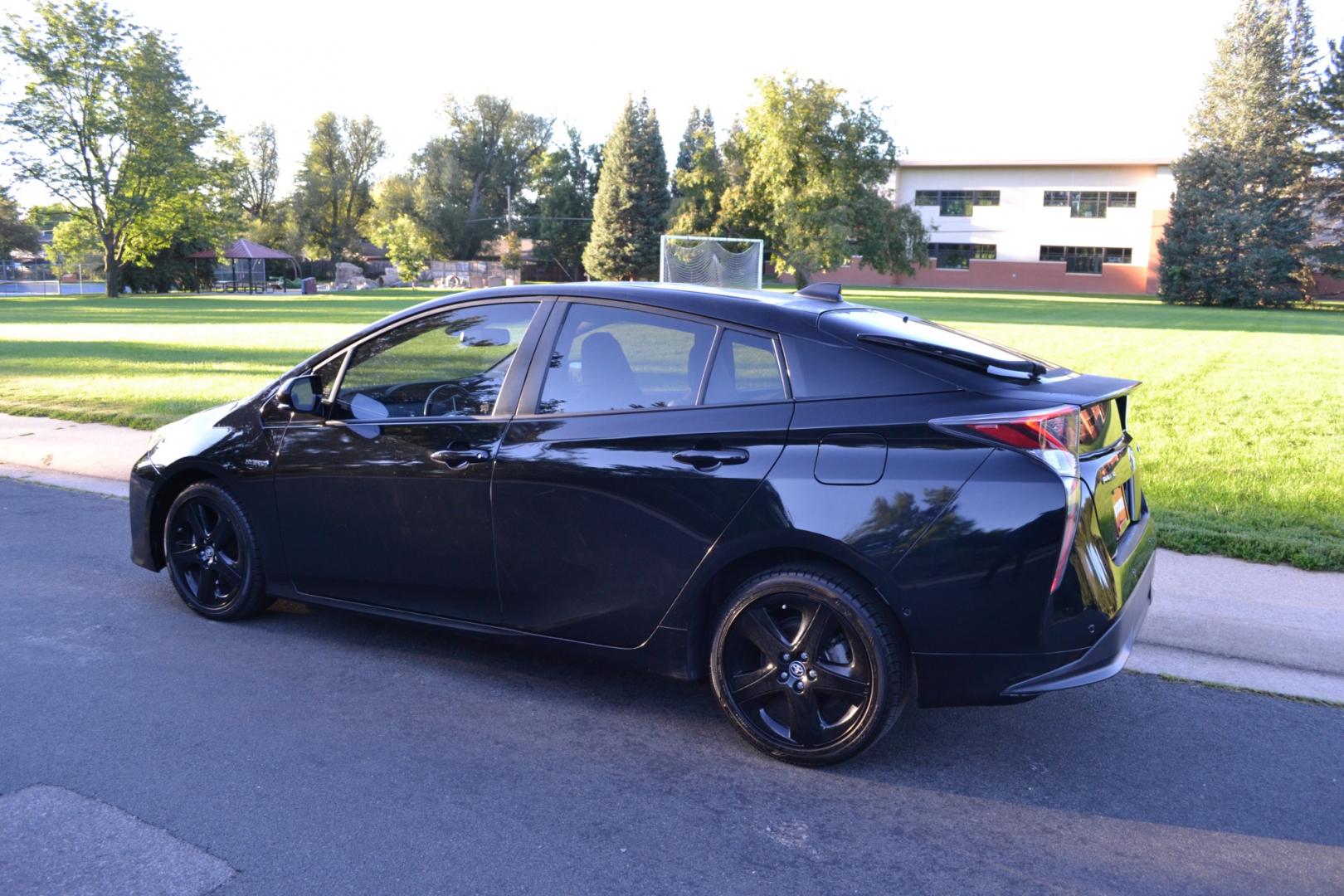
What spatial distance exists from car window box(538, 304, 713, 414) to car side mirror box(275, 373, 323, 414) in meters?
1.32

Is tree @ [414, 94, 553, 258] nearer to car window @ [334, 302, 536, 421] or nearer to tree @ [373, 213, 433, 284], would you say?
tree @ [373, 213, 433, 284]

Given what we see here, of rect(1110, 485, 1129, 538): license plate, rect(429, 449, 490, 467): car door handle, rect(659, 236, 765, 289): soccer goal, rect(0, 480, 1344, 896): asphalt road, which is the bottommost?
rect(0, 480, 1344, 896): asphalt road

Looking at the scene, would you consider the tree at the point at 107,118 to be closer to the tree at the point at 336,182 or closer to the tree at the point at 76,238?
the tree at the point at 76,238

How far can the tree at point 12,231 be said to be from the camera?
2655 inches

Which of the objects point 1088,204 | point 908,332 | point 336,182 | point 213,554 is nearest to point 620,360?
point 908,332

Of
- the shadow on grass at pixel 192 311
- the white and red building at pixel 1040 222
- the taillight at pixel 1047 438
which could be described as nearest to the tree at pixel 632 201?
the white and red building at pixel 1040 222

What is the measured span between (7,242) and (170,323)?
173 feet

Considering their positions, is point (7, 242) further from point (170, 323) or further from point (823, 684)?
point (823, 684)

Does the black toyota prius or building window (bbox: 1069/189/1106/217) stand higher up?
building window (bbox: 1069/189/1106/217)

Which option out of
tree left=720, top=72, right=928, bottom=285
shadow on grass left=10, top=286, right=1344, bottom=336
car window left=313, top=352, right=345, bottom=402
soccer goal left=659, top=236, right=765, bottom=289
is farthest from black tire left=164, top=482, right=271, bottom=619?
tree left=720, top=72, right=928, bottom=285

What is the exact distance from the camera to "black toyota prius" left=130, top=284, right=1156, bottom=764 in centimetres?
354

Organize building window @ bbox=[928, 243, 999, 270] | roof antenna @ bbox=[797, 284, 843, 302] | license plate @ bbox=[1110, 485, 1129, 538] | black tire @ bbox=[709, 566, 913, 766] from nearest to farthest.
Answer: black tire @ bbox=[709, 566, 913, 766]
license plate @ bbox=[1110, 485, 1129, 538]
roof antenna @ bbox=[797, 284, 843, 302]
building window @ bbox=[928, 243, 999, 270]

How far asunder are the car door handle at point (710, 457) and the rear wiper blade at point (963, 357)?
0.62 m

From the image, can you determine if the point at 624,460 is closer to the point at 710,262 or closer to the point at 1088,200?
the point at 710,262
